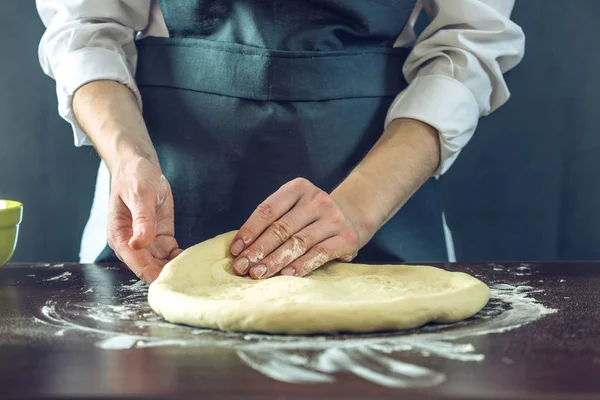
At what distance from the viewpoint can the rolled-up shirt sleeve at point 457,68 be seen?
63.9 inches

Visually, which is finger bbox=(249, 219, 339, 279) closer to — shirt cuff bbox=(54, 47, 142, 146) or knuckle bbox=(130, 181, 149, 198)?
knuckle bbox=(130, 181, 149, 198)

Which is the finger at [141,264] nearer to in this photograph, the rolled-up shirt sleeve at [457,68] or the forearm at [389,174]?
the forearm at [389,174]

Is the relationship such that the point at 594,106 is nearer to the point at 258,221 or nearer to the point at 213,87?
the point at 213,87

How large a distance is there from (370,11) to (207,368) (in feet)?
3.42

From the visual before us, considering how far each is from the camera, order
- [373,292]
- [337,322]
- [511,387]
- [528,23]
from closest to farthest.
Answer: [511,387]
[337,322]
[373,292]
[528,23]

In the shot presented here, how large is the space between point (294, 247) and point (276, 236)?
0.04 metres

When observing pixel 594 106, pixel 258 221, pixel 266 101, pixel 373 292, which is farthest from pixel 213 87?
pixel 594 106

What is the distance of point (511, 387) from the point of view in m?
0.80

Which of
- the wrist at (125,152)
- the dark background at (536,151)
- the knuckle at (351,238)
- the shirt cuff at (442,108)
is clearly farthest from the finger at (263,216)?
the dark background at (536,151)

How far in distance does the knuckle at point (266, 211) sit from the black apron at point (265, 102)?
357 millimetres

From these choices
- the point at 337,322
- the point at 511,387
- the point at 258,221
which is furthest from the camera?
the point at 258,221

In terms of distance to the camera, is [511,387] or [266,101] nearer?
[511,387]

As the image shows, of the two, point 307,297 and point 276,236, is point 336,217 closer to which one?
point 276,236

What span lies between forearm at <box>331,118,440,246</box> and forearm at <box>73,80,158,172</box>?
1.31 ft
